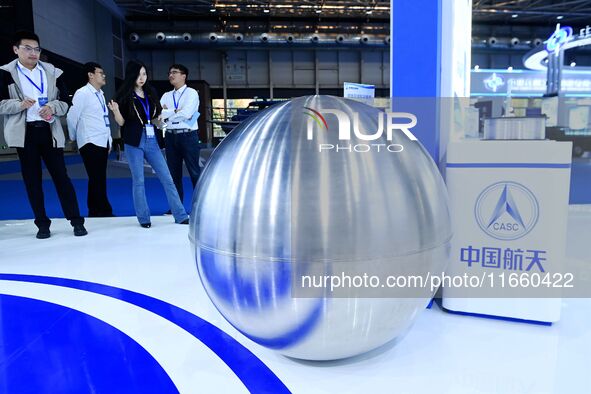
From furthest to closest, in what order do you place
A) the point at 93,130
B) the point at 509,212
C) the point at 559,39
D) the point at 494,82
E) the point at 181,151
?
1. the point at 494,82
2. the point at 559,39
3. the point at 93,130
4. the point at 181,151
5. the point at 509,212

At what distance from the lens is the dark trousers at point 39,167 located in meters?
3.66

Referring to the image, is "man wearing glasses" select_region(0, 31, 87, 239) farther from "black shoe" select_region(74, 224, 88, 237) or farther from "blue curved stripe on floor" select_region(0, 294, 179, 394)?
"blue curved stripe on floor" select_region(0, 294, 179, 394)

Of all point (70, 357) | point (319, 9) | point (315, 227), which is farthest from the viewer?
point (319, 9)

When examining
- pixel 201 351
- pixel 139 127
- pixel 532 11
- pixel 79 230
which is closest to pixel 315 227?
pixel 201 351

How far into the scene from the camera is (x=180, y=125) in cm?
444

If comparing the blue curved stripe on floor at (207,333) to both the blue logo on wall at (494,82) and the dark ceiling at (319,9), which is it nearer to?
the dark ceiling at (319,9)

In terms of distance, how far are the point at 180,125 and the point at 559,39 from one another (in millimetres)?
14552

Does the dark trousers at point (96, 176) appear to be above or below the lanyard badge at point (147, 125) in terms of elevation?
below

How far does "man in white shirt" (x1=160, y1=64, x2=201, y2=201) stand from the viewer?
444 centimetres

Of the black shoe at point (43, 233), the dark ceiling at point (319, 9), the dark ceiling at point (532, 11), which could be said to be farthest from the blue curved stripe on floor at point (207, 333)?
the dark ceiling at point (532, 11)

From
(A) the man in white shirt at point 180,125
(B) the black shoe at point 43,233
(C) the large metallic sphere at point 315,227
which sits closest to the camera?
(C) the large metallic sphere at point 315,227

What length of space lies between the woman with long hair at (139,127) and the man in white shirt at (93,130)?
78 cm

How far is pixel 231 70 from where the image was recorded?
2045 cm

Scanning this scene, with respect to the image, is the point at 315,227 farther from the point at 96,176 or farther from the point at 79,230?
the point at 96,176
